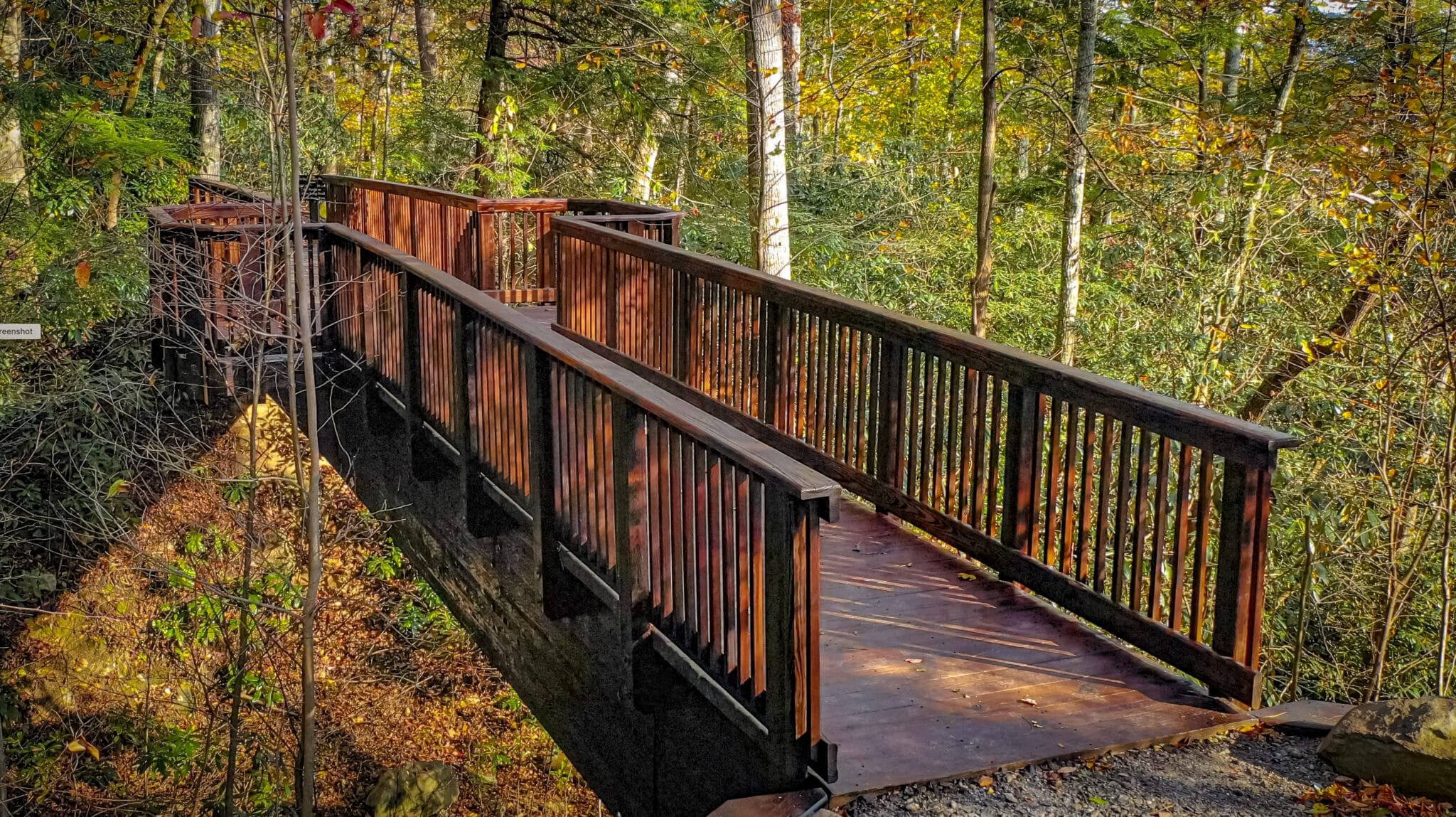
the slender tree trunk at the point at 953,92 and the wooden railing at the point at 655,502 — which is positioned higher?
the slender tree trunk at the point at 953,92

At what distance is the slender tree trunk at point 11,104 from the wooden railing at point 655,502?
449 inches

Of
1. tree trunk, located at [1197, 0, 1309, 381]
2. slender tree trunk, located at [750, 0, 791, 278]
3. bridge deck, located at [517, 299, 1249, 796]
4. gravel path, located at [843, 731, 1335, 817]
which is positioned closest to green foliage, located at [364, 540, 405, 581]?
slender tree trunk, located at [750, 0, 791, 278]

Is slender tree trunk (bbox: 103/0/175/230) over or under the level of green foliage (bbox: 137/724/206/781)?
over

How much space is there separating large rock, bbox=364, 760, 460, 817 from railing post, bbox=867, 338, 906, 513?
9049 millimetres

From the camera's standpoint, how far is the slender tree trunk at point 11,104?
15.4 m

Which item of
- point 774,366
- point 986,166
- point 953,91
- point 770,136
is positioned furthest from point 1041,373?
point 953,91

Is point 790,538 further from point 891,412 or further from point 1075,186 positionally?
point 1075,186

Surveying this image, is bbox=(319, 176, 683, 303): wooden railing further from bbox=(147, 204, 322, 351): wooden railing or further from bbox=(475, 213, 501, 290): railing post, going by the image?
bbox=(147, 204, 322, 351): wooden railing

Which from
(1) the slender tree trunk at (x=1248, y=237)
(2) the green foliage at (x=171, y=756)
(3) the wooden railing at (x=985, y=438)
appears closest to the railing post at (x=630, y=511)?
(3) the wooden railing at (x=985, y=438)

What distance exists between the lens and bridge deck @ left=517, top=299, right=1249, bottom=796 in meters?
4.07

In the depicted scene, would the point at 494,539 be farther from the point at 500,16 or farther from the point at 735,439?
the point at 500,16

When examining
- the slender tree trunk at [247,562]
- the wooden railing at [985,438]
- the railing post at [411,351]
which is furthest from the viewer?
the slender tree trunk at [247,562]

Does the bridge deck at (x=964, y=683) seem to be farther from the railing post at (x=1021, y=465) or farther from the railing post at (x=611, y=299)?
the railing post at (x=611, y=299)

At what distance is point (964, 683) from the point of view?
4.64 meters
